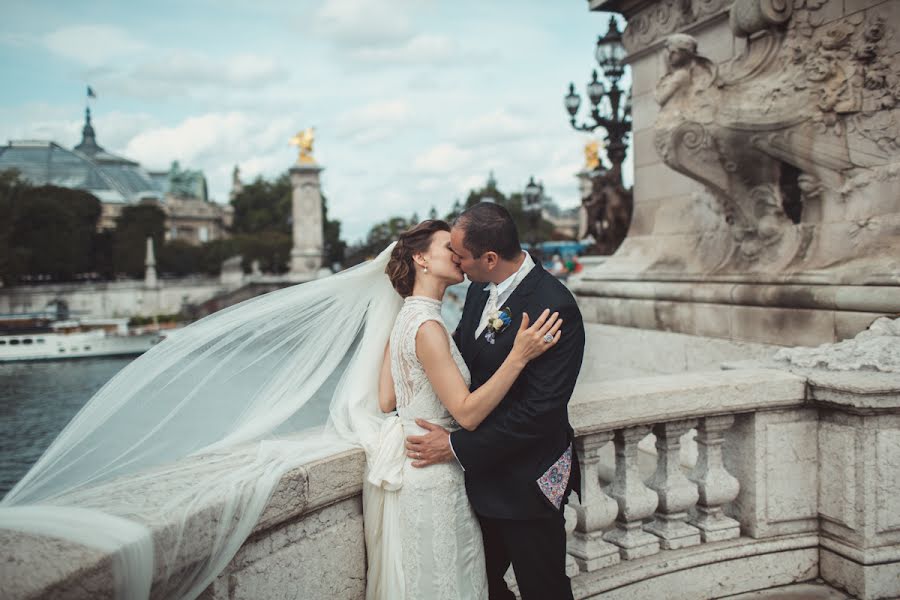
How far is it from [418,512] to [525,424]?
1.59 feet

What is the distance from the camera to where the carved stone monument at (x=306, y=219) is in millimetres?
50562

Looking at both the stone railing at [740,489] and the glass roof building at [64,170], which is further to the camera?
the glass roof building at [64,170]

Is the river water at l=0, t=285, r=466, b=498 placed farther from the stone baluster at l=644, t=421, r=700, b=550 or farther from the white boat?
the stone baluster at l=644, t=421, r=700, b=550

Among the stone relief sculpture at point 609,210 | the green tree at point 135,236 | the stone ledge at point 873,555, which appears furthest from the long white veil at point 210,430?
the green tree at point 135,236

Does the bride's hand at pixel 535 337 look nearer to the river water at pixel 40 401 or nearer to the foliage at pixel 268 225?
the river water at pixel 40 401

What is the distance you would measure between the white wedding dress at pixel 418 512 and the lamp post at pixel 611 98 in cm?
1082

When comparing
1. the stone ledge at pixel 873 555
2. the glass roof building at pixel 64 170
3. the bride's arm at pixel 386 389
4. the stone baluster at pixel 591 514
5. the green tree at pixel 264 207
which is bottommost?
the stone ledge at pixel 873 555

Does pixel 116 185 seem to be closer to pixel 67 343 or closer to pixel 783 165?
pixel 67 343

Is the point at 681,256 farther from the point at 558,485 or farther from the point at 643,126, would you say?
the point at 558,485

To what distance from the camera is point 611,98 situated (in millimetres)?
14906

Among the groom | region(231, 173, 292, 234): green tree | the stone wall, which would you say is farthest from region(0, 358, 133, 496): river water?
region(231, 173, 292, 234): green tree

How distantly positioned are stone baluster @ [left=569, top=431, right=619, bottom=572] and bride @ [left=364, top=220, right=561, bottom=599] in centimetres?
80

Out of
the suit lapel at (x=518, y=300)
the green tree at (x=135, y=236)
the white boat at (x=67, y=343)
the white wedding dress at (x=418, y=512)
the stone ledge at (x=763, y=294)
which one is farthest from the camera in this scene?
the green tree at (x=135, y=236)

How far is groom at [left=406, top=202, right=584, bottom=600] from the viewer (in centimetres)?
251
